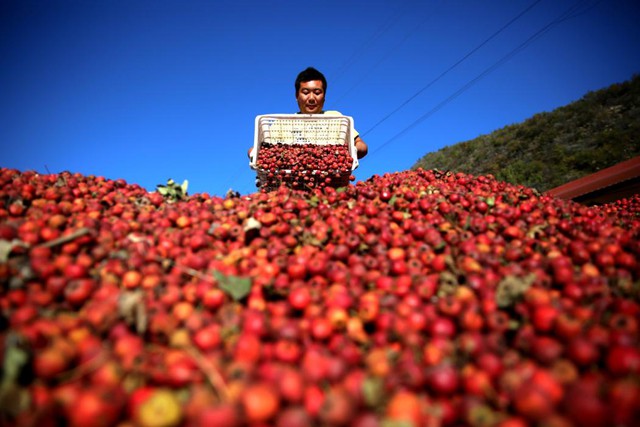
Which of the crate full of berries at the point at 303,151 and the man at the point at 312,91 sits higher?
the man at the point at 312,91

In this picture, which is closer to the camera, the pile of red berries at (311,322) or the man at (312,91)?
the pile of red berries at (311,322)

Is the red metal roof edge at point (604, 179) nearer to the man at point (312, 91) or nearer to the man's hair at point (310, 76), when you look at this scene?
the man at point (312, 91)

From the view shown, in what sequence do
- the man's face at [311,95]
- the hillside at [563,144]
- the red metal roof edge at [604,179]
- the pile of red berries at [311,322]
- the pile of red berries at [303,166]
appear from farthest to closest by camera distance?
the hillside at [563,144] → the man's face at [311,95] → the pile of red berries at [303,166] → the red metal roof edge at [604,179] → the pile of red berries at [311,322]

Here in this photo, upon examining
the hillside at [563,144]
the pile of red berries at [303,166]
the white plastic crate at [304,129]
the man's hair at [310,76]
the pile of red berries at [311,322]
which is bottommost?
the pile of red berries at [311,322]

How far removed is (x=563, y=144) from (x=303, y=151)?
3211 centimetres

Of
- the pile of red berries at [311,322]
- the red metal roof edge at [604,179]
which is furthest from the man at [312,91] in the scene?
the pile of red berries at [311,322]

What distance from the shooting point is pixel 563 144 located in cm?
2941

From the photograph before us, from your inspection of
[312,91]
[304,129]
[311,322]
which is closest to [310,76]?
[312,91]

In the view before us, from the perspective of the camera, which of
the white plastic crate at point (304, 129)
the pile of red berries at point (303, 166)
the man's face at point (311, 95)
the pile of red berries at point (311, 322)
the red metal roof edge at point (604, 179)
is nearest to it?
the pile of red berries at point (311, 322)

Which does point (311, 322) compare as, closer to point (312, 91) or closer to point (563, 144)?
point (312, 91)

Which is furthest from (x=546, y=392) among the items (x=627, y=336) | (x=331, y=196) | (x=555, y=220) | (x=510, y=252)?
(x=331, y=196)

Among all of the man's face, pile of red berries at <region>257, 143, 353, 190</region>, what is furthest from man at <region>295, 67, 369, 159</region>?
pile of red berries at <region>257, 143, 353, 190</region>

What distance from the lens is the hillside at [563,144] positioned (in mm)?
23797

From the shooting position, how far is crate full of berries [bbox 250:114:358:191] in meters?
7.37
